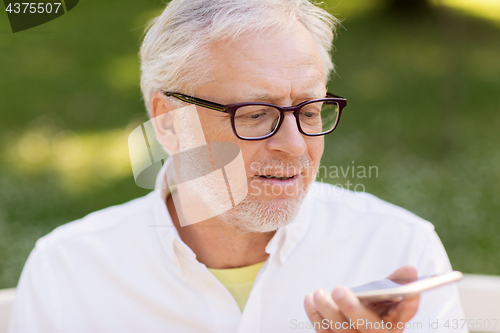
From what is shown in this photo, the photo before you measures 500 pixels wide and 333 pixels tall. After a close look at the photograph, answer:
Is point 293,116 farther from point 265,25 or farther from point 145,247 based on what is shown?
point 145,247

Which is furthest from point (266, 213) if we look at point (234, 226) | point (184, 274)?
point (184, 274)

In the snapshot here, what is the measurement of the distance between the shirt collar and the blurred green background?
2650mm

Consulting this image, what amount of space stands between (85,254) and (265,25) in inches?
41.3

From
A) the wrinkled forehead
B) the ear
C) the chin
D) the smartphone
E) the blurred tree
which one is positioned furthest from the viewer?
the blurred tree

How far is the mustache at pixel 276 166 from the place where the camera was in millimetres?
1439

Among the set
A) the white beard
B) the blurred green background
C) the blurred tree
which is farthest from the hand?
the blurred tree

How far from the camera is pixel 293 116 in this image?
1.42 metres

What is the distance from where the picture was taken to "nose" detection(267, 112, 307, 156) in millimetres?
1404

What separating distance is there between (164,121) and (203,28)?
0.40 m

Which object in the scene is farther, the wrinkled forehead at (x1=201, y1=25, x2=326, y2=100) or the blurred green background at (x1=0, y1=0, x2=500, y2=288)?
the blurred green background at (x1=0, y1=0, x2=500, y2=288)

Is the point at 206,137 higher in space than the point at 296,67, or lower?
lower

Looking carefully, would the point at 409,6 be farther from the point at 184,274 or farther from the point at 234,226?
the point at 184,274

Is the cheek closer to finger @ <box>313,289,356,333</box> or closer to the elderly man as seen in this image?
the elderly man

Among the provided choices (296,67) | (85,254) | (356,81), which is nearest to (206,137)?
(296,67)
